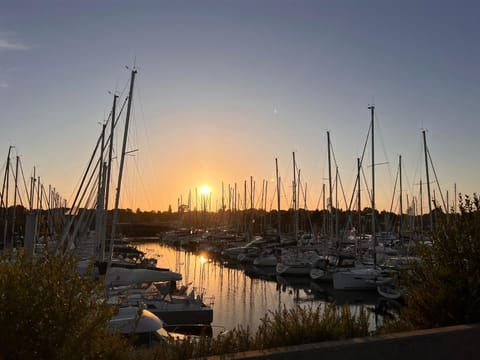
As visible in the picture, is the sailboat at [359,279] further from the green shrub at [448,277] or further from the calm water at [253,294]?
the green shrub at [448,277]

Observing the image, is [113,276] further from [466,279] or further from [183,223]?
[183,223]

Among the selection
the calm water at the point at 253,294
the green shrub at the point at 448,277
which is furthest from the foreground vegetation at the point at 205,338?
the calm water at the point at 253,294

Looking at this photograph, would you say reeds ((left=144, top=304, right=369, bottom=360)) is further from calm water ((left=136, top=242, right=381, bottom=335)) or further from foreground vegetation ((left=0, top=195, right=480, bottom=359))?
calm water ((left=136, top=242, right=381, bottom=335))

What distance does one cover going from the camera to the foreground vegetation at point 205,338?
4.41 meters

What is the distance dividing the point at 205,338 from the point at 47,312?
244 centimetres

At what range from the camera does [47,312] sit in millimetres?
4449

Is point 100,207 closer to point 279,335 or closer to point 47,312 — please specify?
point 279,335

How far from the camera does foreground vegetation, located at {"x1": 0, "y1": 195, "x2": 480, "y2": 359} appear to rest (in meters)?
4.41

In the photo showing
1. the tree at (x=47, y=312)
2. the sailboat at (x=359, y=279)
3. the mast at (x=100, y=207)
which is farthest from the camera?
the sailboat at (x=359, y=279)

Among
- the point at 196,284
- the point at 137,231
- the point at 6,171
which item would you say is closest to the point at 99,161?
the point at 196,284

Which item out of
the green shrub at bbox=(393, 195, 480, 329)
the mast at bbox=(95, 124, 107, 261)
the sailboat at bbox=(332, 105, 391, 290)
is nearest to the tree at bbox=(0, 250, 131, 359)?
the green shrub at bbox=(393, 195, 480, 329)

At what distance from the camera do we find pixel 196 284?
40.6 meters

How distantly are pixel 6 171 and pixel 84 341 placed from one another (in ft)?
149

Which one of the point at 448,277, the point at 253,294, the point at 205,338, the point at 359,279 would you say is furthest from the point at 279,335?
the point at 359,279
